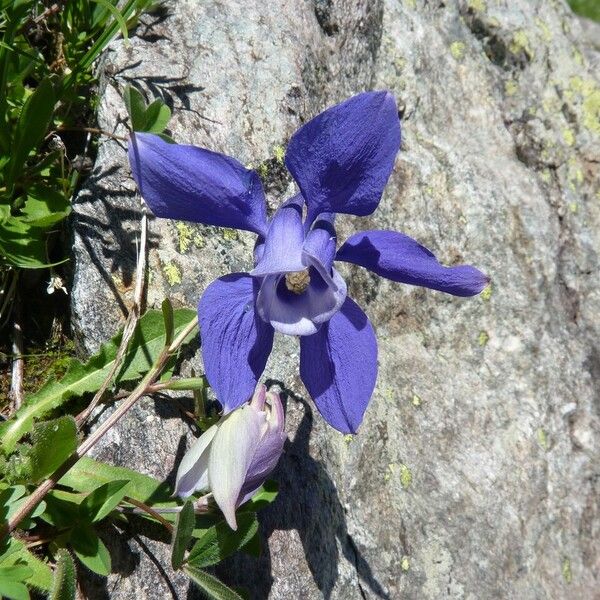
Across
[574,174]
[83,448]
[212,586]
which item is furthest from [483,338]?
[83,448]

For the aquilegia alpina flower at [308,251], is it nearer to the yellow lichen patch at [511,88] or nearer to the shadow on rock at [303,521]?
the shadow on rock at [303,521]

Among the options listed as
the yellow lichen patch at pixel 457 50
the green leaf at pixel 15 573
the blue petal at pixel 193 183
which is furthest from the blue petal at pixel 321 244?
the yellow lichen patch at pixel 457 50

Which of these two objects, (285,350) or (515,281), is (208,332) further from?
(515,281)

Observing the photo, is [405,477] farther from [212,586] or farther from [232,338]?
[232,338]

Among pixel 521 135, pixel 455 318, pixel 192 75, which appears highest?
pixel 192 75

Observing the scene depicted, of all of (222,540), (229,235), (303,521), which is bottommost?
(303,521)

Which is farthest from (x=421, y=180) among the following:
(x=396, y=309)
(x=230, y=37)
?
(x=230, y=37)
